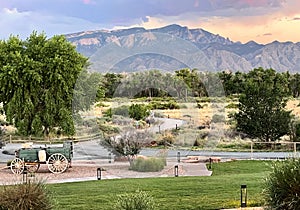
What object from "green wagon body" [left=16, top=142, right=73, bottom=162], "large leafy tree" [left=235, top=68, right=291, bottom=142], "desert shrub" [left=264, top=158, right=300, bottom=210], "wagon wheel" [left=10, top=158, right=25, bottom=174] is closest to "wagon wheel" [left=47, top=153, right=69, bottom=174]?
"green wagon body" [left=16, top=142, right=73, bottom=162]

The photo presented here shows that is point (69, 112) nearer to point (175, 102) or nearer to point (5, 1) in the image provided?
point (175, 102)

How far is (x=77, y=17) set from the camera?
3406 cm

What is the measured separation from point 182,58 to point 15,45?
663 cm

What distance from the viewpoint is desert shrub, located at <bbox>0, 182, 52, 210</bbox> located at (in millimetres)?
6371

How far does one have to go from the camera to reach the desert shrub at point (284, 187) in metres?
6.50

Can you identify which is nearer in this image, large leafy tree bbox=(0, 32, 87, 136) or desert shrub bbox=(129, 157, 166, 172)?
desert shrub bbox=(129, 157, 166, 172)

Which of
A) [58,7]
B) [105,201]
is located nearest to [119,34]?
[105,201]

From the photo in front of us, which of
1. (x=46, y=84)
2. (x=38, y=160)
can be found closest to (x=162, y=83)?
(x=38, y=160)

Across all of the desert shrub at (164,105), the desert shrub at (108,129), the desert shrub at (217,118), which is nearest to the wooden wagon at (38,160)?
the desert shrub at (108,129)

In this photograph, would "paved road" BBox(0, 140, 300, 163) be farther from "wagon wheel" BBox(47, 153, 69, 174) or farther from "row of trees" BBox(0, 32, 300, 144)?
"wagon wheel" BBox(47, 153, 69, 174)

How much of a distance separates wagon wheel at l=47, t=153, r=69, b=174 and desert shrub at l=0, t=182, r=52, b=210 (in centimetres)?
873

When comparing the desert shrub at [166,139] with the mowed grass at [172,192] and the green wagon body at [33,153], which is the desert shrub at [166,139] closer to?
the green wagon body at [33,153]

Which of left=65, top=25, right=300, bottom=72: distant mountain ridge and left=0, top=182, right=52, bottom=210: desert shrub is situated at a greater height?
left=65, top=25, right=300, bottom=72: distant mountain ridge

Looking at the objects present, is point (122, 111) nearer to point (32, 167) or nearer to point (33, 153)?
point (33, 153)
